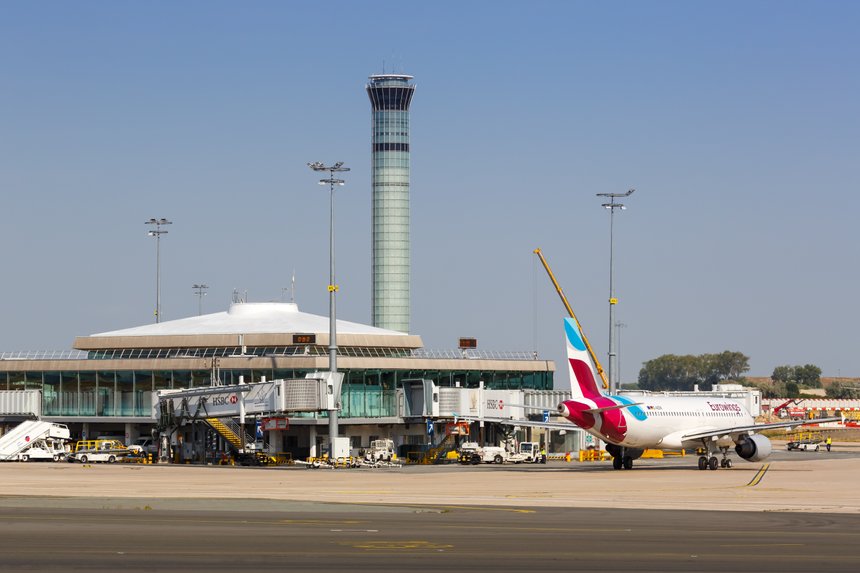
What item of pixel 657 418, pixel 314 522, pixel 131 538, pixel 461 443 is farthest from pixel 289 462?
pixel 131 538

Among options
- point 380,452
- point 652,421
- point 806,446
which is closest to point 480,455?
point 380,452

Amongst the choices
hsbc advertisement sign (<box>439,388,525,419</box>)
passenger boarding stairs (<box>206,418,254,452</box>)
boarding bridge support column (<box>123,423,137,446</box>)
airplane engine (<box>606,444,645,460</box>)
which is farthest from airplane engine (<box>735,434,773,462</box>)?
boarding bridge support column (<box>123,423,137,446</box>)

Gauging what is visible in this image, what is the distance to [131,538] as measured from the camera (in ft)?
103

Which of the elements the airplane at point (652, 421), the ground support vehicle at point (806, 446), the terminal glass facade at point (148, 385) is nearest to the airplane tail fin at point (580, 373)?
the airplane at point (652, 421)

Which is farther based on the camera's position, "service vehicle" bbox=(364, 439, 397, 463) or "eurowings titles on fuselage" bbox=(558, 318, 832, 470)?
"service vehicle" bbox=(364, 439, 397, 463)

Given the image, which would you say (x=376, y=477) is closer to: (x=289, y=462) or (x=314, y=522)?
(x=289, y=462)

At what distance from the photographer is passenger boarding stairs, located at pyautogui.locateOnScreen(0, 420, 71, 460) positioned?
9525cm

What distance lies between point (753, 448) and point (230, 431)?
111ft

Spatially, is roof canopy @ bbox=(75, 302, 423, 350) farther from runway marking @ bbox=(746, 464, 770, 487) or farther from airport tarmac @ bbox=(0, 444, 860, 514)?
runway marking @ bbox=(746, 464, 770, 487)

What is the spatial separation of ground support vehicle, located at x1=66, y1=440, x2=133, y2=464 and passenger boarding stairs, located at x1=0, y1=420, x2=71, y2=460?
6.83 ft

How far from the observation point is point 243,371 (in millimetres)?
101312

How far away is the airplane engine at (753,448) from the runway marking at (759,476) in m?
1.05

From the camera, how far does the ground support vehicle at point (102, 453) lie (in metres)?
92.2

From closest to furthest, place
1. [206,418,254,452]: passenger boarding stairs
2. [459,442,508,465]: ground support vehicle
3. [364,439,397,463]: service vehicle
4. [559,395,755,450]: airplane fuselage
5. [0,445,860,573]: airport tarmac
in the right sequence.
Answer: [0,445,860,573]: airport tarmac
[559,395,755,450]: airplane fuselage
[206,418,254,452]: passenger boarding stairs
[364,439,397,463]: service vehicle
[459,442,508,465]: ground support vehicle
